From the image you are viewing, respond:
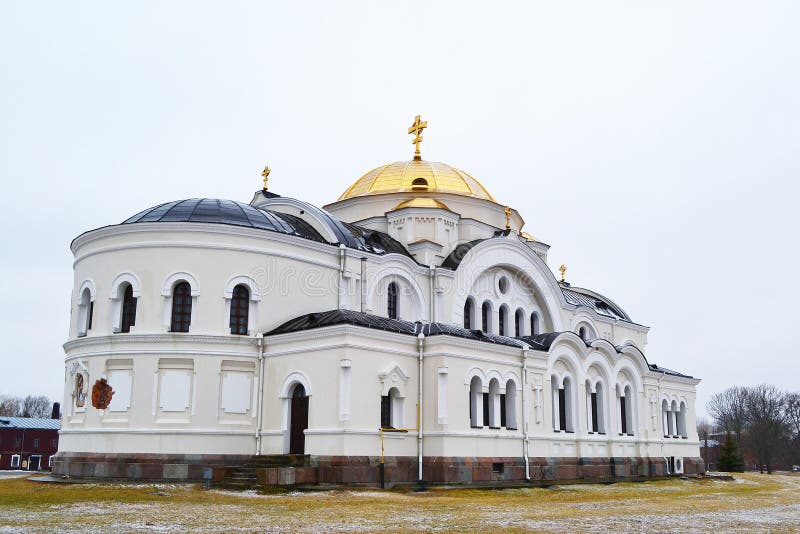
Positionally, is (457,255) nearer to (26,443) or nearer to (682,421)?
(682,421)

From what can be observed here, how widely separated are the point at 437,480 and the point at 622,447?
40.0 feet

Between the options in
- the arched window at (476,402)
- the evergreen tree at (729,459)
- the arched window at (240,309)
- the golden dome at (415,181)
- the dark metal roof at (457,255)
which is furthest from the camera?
the evergreen tree at (729,459)

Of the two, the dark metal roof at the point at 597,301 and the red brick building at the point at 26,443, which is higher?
the dark metal roof at the point at 597,301

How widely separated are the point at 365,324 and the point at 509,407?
23.6 feet

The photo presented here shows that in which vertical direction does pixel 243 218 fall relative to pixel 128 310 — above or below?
above

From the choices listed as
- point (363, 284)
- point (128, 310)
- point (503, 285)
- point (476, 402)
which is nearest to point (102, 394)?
point (128, 310)

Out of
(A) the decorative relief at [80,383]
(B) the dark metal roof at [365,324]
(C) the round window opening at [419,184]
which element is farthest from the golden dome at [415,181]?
(A) the decorative relief at [80,383]

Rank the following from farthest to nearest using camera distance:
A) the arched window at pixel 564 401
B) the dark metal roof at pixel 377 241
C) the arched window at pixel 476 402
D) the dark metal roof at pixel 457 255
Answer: the dark metal roof at pixel 457 255
the dark metal roof at pixel 377 241
the arched window at pixel 564 401
the arched window at pixel 476 402

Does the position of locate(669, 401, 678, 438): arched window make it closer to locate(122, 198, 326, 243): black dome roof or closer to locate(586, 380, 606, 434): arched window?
locate(586, 380, 606, 434): arched window

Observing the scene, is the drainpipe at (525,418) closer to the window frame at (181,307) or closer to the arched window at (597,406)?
the arched window at (597,406)

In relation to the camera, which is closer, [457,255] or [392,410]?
[392,410]

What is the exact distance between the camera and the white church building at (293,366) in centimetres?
2516

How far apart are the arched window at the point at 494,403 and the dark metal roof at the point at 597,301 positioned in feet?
47.7

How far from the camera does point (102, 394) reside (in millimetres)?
26266
